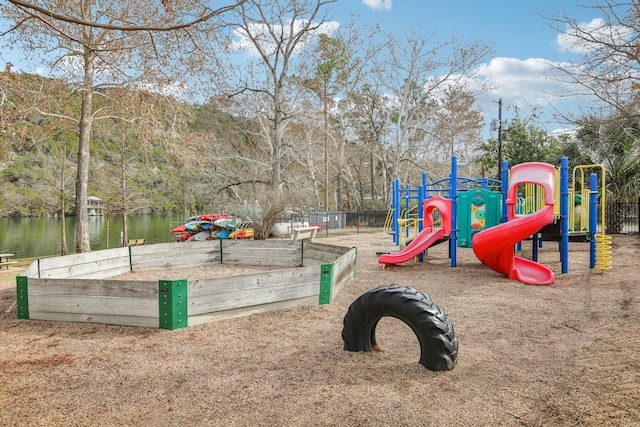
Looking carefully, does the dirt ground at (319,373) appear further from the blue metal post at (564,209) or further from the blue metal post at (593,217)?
the blue metal post at (593,217)

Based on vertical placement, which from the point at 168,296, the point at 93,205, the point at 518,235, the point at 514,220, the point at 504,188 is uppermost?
the point at 93,205

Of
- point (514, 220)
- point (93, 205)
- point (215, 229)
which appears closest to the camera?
point (514, 220)

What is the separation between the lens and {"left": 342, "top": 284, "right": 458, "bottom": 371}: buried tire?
147 inches

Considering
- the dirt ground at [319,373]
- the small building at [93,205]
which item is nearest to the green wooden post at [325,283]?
the dirt ground at [319,373]

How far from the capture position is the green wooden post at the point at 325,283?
623 centimetres

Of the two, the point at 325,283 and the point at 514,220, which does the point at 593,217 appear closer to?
the point at 514,220

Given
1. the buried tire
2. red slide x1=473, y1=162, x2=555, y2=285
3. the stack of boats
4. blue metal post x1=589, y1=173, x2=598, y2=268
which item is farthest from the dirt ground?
the stack of boats

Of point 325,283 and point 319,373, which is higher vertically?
point 325,283

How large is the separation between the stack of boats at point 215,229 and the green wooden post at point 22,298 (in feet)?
43.9

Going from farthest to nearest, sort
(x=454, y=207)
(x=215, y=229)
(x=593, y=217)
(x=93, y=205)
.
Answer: (x=93, y=205) < (x=215, y=229) < (x=454, y=207) < (x=593, y=217)

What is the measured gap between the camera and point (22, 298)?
557 centimetres

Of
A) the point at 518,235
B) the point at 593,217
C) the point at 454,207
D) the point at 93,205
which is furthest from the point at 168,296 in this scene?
the point at 93,205

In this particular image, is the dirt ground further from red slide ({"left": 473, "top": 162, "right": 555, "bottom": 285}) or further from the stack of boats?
the stack of boats

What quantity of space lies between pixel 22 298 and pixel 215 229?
51.8ft
